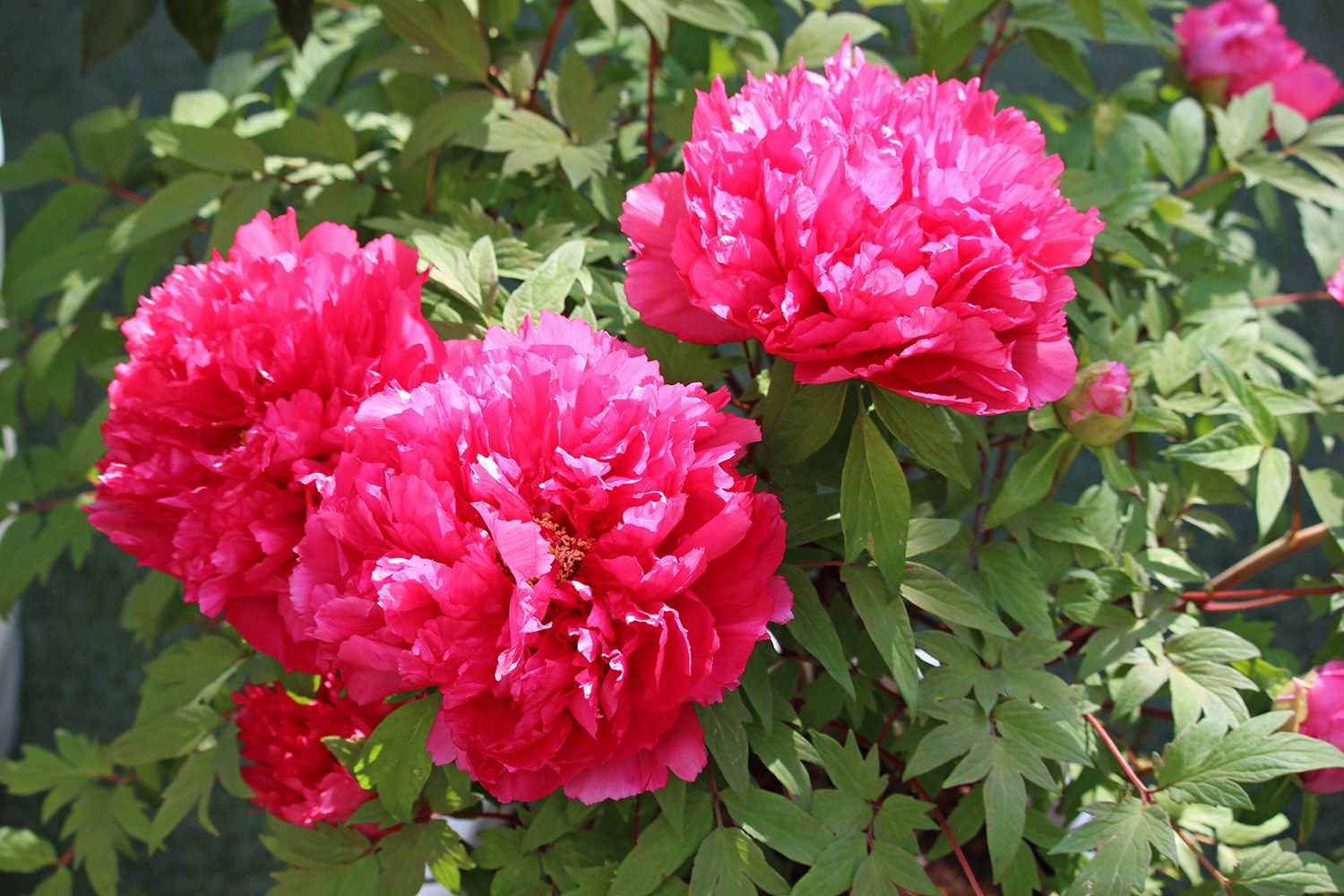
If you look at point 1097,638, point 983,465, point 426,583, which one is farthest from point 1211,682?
point 426,583

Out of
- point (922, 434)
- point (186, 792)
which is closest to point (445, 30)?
point (922, 434)

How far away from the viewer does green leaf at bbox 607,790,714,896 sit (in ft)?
1.33

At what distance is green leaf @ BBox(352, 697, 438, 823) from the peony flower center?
0.10 meters

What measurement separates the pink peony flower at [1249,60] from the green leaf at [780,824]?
0.64 metres

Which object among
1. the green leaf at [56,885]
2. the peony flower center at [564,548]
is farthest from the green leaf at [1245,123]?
the green leaf at [56,885]

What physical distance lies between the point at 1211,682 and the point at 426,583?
1.28 ft

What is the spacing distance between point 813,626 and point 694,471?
11 centimetres

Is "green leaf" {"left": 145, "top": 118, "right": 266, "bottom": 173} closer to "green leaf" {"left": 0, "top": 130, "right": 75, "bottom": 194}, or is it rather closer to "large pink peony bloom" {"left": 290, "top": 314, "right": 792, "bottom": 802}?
"green leaf" {"left": 0, "top": 130, "right": 75, "bottom": 194}

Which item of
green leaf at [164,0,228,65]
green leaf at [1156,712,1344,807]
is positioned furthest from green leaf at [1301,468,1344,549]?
green leaf at [164,0,228,65]

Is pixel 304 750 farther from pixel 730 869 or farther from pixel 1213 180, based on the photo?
pixel 1213 180

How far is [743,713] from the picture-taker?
1.29 feet

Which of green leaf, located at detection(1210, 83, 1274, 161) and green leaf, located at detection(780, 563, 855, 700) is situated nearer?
green leaf, located at detection(780, 563, 855, 700)

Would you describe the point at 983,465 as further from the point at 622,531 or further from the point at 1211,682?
the point at 622,531

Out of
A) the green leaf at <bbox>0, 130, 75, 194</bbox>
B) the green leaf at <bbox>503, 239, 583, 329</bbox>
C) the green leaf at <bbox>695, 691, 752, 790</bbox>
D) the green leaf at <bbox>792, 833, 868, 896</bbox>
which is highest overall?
the green leaf at <bbox>503, 239, 583, 329</bbox>
